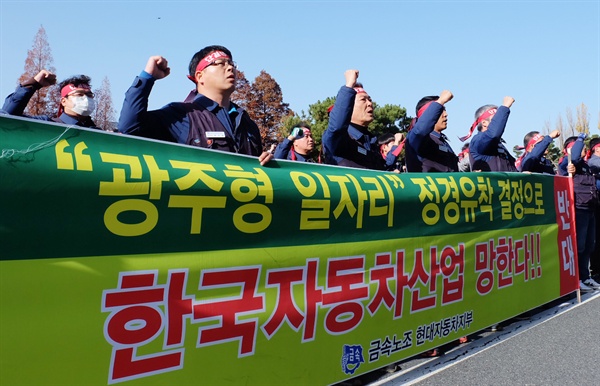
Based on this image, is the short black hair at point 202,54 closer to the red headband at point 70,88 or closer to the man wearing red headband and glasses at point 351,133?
the man wearing red headband and glasses at point 351,133

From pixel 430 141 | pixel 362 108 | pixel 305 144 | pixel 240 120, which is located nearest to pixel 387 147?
pixel 305 144

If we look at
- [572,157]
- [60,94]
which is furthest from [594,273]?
[60,94]

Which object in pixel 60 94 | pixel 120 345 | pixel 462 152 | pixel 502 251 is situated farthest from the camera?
pixel 462 152

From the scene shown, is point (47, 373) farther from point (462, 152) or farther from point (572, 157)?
point (462, 152)

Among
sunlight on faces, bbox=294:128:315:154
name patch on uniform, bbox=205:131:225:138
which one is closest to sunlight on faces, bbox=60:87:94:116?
name patch on uniform, bbox=205:131:225:138

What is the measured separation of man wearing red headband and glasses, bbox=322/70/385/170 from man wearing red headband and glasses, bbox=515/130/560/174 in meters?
2.97

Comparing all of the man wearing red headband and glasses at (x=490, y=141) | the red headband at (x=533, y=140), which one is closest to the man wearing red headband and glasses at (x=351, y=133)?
the man wearing red headband and glasses at (x=490, y=141)

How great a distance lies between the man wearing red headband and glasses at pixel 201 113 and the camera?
3010 mm

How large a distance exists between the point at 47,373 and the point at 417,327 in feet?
8.01

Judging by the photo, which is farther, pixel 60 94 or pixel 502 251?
pixel 502 251

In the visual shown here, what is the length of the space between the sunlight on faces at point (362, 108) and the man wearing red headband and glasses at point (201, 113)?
103 centimetres

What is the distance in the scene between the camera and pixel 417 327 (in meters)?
3.84

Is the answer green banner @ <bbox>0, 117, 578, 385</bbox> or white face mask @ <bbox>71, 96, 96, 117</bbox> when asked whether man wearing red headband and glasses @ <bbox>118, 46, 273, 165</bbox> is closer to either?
green banner @ <bbox>0, 117, 578, 385</bbox>

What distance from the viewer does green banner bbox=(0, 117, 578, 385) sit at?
209cm
